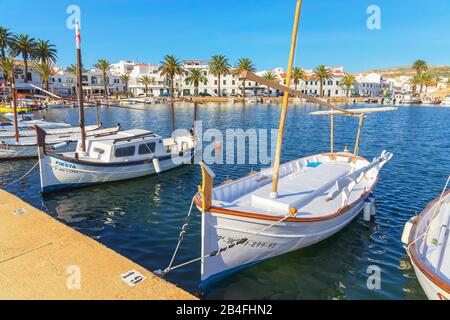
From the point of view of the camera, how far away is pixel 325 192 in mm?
14516

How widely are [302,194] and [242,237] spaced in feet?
15.3

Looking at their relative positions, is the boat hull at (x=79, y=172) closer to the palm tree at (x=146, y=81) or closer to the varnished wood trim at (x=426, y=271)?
the varnished wood trim at (x=426, y=271)

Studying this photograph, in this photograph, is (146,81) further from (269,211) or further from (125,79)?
(269,211)

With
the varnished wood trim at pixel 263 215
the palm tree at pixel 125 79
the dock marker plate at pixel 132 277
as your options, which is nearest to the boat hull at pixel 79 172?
the varnished wood trim at pixel 263 215

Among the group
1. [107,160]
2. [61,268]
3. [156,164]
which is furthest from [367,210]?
[107,160]

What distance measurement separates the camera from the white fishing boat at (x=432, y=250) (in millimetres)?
8188

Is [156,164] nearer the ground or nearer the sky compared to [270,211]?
nearer the ground

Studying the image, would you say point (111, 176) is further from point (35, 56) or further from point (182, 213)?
point (35, 56)

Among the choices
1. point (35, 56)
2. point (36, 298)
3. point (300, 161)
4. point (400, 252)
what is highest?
point (35, 56)

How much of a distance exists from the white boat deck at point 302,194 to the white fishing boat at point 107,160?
1053 cm

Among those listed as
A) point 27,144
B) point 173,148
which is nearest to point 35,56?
point 27,144

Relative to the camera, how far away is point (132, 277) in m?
8.20

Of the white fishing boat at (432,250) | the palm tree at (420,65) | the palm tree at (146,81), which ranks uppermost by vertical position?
the palm tree at (420,65)

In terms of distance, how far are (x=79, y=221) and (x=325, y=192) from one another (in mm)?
12270
